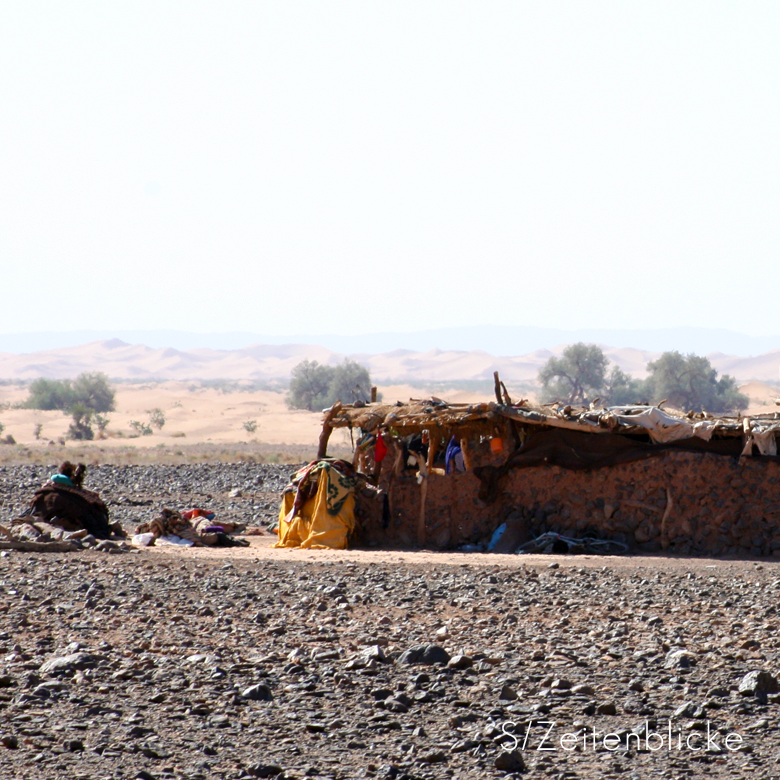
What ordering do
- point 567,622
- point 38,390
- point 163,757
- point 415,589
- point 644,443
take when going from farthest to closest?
point 38,390 → point 644,443 → point 415,589 → point 567,622 → point 163,757

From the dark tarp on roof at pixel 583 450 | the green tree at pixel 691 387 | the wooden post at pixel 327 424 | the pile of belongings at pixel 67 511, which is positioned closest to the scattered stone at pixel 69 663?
the pile of belongings at pixel 67 511

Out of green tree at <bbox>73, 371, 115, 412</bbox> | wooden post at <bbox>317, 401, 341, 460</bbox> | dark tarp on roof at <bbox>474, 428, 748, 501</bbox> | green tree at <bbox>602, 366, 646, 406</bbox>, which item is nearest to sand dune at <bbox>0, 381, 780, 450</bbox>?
green tree at <bbox>73, 371, 115, 412</bbox>

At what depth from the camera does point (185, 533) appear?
15.6 meters

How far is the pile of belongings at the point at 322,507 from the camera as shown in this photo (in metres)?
14.9

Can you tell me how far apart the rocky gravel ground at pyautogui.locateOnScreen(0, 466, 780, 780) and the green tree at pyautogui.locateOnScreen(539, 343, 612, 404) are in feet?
181

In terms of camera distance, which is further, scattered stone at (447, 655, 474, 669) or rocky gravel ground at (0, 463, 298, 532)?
rocky gravel ground at (0, 463, 298, 532)

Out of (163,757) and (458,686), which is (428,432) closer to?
(458,686)

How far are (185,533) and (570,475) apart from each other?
222 inches

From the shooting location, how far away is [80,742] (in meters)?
5.41

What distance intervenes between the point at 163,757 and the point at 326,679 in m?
1.69

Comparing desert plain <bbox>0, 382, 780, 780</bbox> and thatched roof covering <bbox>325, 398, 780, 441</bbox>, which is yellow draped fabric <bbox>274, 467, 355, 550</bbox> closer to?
thatched roof covering <bbox>325, 398, 780, 441</bbox>

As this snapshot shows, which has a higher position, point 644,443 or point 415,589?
point 644,443

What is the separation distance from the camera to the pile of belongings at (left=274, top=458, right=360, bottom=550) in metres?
14.9

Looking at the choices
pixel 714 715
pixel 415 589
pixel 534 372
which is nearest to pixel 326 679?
pixel 714 715
